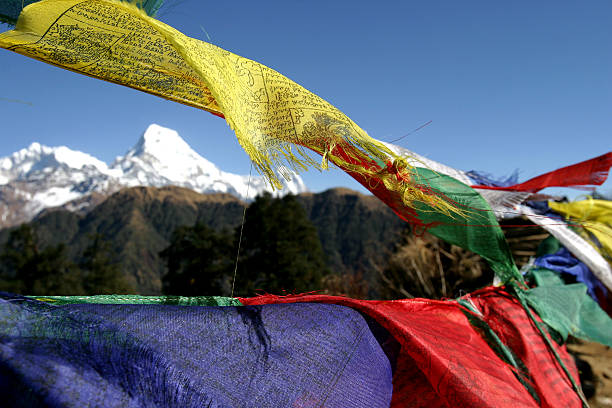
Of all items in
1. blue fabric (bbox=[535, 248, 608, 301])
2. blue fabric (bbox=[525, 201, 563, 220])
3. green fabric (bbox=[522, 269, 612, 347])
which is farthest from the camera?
blue fabric (bbox=[525, 201, 563, 220])

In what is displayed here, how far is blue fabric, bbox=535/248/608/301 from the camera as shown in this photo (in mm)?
2834

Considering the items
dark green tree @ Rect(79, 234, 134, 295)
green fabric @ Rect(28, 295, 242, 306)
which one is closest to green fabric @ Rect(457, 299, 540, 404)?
green fabric @ Rect(28, 295, 242, 306)

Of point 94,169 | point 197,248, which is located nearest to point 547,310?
point 197,248

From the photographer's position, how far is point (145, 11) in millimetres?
937

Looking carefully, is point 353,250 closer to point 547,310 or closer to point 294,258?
point 294,258

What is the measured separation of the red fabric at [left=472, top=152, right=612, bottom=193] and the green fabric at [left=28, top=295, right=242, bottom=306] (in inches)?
65.3

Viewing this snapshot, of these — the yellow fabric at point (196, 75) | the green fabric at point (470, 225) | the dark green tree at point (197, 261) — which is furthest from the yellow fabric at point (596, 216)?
the dark green tree at point (197, 261)

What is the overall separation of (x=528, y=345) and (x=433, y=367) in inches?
35.1

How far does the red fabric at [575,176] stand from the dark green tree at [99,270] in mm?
21888

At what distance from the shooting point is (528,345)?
67.1 inches

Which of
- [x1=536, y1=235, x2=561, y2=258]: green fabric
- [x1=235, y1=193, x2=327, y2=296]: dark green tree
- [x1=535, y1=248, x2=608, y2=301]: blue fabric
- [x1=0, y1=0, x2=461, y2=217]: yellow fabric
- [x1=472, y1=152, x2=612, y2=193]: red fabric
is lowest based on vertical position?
[x1=235, y1=193, x2=327, y2=296]: dark green tree

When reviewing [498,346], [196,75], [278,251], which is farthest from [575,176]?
[278,251]

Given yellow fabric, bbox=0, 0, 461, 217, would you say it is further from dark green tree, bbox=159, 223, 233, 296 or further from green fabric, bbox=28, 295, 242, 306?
dark green tree, bbox=159, 223, 233, 296

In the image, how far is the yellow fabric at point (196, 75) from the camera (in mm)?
896
